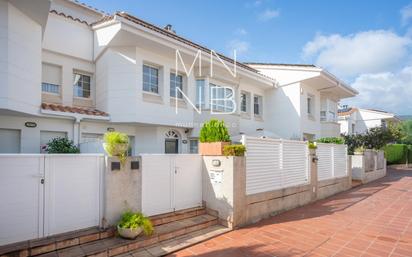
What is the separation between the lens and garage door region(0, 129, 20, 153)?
9.60m

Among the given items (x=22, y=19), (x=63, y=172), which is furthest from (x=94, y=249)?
(x=22, y=19)

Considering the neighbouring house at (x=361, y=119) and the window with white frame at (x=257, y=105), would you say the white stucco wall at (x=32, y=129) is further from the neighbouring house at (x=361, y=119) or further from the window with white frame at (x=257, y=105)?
the neighbouring house at (x=361, y=119)

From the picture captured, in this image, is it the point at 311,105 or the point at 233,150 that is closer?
the point at 233,150

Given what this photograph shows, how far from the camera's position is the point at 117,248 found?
516 centimetres

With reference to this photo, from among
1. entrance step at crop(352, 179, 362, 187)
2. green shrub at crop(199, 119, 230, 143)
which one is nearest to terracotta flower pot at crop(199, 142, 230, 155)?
green shrub at crop(199, 119, 230, 143)

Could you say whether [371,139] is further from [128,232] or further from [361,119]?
[128,232]

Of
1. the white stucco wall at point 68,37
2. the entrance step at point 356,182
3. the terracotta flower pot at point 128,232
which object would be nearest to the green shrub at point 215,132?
the terracotta flower pot at point 128,232

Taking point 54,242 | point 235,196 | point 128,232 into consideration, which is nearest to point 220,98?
point 235,196

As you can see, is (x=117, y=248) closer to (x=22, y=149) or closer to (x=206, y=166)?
(x=206, y=166)

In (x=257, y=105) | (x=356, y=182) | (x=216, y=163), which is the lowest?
(x=356, y=182)

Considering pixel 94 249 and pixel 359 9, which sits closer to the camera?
pixel 94 249

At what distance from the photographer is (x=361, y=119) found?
3659cm

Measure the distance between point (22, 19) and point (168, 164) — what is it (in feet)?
23.3

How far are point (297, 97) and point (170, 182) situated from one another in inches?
526
